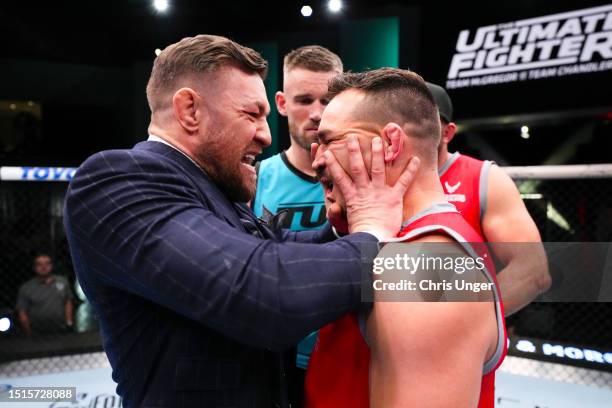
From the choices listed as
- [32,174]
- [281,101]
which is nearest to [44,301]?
[32,174]

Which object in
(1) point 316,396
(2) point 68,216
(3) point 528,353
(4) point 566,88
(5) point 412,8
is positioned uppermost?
(5) point 412,8

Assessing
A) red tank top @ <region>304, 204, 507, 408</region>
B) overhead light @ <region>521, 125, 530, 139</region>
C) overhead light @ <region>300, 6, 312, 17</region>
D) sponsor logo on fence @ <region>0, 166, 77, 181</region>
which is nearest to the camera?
red tank top @ <region>304, 204, 507, 408</region>

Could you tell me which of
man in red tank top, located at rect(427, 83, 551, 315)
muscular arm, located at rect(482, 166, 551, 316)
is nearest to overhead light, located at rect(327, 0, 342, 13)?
man in red tank top, located at rect(427, 83, 551, 315)

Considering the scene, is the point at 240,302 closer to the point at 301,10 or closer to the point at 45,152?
the point at 301,10

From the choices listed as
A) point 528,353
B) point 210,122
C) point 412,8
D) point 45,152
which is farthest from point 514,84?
point 45,152

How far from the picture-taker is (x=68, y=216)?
104 cm

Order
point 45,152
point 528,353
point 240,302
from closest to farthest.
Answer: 1. point 240,302
2. point 528,353
3. point 45,152

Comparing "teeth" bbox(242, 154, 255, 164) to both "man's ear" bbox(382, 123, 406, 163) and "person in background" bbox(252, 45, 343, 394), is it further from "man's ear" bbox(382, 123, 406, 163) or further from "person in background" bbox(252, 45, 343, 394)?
"person in background" bbox(252, 45, 343, 394)

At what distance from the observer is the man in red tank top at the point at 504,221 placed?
2199 millimetres

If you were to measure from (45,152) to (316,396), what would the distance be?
697cm

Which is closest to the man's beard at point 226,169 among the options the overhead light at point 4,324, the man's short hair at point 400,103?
the man's short hair at point 400,103

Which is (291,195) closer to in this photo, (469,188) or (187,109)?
(469,188)

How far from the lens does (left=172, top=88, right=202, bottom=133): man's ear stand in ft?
4.09

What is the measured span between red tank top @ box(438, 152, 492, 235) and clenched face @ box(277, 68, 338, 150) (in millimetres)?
623
